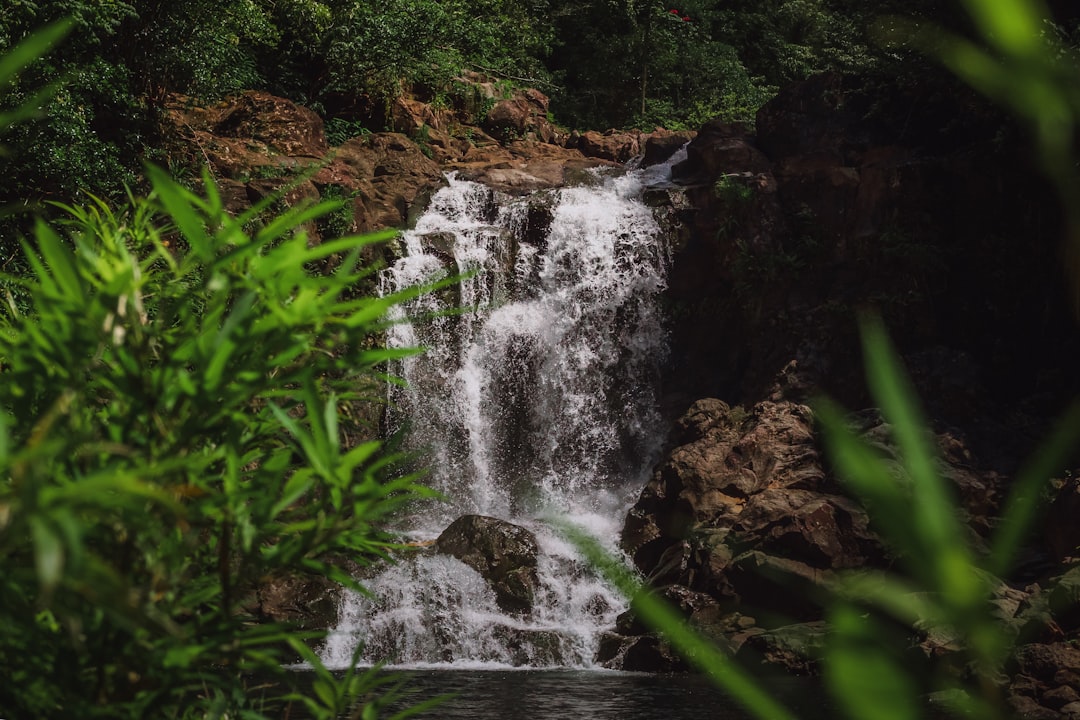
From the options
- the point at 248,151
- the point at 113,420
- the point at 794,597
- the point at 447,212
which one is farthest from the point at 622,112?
the point at 113,420

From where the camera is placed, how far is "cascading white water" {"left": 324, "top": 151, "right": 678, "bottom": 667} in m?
16.3

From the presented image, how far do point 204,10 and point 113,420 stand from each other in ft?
52.7

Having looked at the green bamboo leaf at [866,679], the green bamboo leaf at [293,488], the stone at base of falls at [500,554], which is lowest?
the green bamboo leaf at [866,679]

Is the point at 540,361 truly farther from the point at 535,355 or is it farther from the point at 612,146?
the point at 612,146

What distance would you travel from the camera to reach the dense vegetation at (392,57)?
13578mm

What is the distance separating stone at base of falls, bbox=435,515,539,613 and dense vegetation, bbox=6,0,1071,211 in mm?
6462

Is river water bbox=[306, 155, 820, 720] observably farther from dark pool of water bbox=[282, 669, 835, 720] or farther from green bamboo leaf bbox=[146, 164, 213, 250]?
green bamboo leaf bbox=[146, 164, 213, 250]

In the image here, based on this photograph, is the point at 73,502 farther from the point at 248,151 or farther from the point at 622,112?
the point at 622,112

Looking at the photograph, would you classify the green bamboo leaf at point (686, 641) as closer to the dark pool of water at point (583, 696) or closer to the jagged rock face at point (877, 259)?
the dark pool of water at point (583, 696)

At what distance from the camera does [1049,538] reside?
10461 millimetres

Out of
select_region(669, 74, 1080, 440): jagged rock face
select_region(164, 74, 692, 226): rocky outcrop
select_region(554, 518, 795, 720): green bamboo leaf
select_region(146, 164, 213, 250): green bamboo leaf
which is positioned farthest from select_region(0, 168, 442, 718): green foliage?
select_region(164, 74, 692, 226): rocky outcrop

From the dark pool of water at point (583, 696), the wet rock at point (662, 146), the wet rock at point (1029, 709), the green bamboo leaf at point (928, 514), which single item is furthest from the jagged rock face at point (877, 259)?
the green bamboo leaf at point (928, 514)

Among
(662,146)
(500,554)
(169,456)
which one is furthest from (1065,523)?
(662,146)

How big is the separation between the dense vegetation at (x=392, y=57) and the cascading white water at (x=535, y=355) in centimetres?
464
